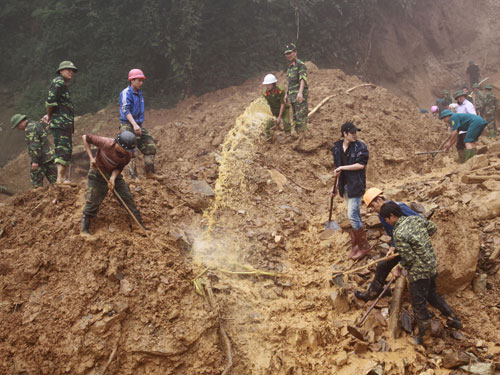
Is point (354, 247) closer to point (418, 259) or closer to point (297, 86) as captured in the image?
point (418, 259)

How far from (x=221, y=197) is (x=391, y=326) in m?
3.32

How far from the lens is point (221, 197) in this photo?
6.19 metres

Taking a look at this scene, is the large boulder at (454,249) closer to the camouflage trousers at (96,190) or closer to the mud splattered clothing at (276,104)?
the camouflage trousers at (96,190)

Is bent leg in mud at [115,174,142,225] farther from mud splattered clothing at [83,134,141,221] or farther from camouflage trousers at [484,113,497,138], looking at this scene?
camouflage trousers at [484,113,497,138]

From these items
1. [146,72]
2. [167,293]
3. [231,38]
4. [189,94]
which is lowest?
[167,293]

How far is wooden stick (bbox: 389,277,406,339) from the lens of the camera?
385cm

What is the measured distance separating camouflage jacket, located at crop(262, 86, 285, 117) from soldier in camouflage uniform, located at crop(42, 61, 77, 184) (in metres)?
3.70

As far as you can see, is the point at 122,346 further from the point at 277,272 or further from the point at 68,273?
the point at 277,272

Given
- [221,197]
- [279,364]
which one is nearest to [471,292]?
[279,364]

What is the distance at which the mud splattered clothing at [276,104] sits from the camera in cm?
754

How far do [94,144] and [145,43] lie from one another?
9457 millimetres

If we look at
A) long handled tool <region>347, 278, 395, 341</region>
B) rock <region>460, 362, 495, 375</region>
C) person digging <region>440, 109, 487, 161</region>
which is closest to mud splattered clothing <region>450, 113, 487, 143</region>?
person digging <region>440, 109, 487, 161</region>

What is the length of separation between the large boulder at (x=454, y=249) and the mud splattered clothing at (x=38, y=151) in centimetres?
605

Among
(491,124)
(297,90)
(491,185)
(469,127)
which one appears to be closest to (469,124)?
(469,127)
